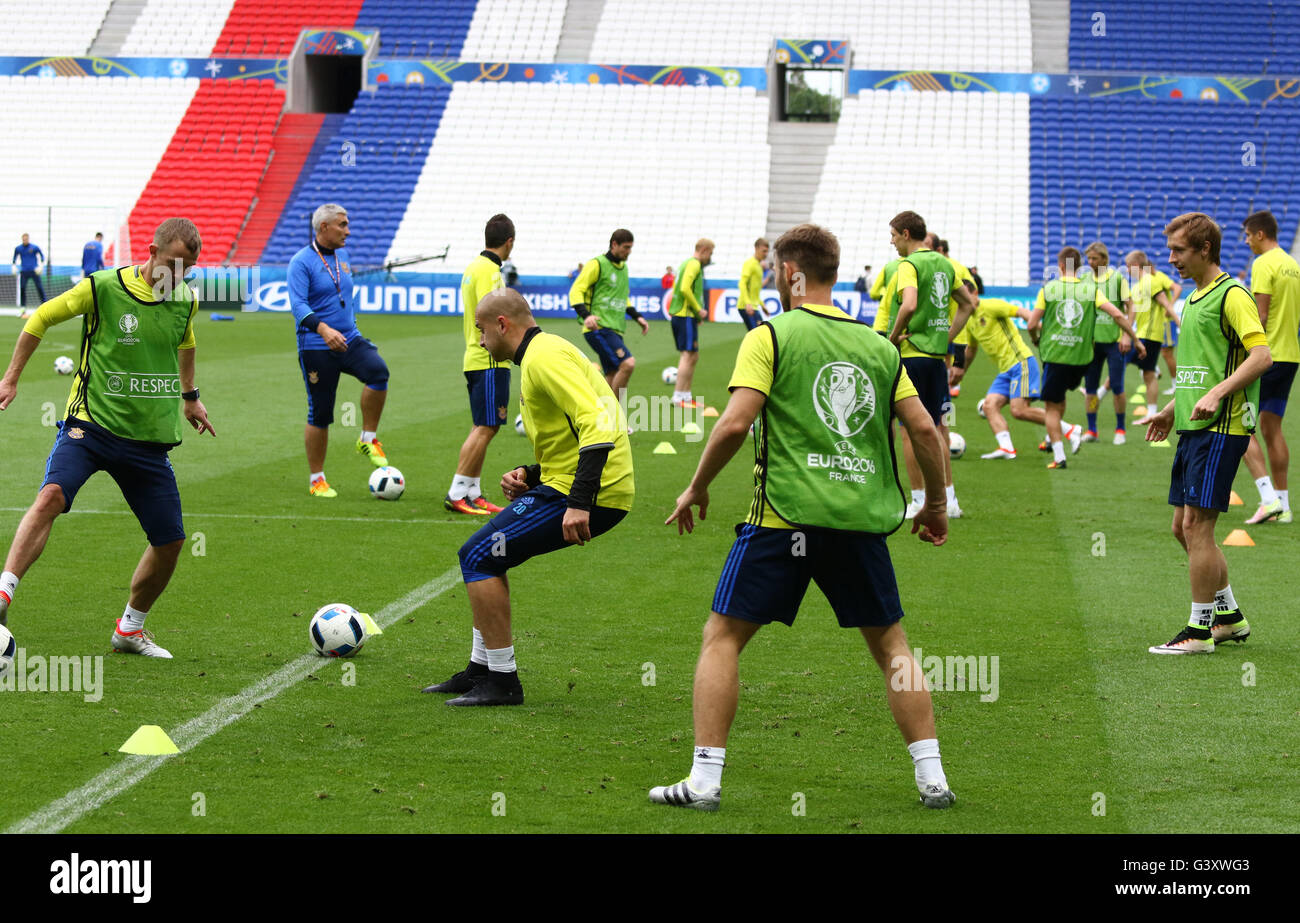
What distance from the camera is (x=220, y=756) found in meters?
5.69

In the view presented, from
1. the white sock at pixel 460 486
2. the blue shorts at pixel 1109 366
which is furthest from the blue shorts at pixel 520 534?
the blue shorts at pixel 1109 366

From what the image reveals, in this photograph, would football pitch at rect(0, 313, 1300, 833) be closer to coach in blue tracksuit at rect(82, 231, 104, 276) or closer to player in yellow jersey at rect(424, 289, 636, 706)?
player in yellow jersey at rect(424, 289, 636, 706)

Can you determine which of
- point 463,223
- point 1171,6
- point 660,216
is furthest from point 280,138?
point 1171,6

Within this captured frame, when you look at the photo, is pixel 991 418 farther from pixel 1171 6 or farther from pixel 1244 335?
pixel 1171 6

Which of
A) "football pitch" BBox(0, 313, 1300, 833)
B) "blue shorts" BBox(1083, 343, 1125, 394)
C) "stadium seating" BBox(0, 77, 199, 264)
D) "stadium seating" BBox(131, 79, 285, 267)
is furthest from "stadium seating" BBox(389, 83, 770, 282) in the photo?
"football pitch" BBox(0, 313, 1300, 833)

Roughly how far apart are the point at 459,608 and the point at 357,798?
333 cm

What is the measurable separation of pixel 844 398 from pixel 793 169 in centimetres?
4252

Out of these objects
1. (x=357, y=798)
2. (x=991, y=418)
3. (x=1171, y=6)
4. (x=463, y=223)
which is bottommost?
(x=357, y=798)

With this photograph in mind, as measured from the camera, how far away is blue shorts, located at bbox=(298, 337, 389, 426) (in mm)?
12016

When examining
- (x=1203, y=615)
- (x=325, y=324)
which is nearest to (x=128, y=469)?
(x=325, y=324)

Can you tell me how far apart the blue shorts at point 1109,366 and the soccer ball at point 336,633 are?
1156 cm

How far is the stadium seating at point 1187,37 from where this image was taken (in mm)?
46031

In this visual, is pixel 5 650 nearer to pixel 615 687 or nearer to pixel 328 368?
pixel 615 687

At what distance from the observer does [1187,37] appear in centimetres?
4703
